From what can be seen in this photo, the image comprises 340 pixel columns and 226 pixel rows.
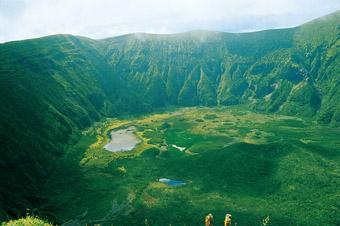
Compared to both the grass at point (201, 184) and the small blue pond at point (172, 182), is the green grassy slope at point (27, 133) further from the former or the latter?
the small blue pond at point (172, 182)

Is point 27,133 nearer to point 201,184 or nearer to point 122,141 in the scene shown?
point 122,141

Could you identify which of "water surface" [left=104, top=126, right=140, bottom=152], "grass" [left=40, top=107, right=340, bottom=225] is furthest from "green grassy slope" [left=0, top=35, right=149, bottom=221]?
"water surface" [left=104, top=126, right=140, bottom=152]

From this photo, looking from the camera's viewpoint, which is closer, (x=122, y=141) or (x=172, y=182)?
(x=172, y=182)

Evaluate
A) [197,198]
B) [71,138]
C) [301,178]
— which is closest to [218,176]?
[197,198]

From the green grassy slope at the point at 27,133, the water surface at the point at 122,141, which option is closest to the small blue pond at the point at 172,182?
the green grassy slope at the point at 27,133

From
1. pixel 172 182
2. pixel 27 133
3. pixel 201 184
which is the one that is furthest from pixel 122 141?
pixel 201 184

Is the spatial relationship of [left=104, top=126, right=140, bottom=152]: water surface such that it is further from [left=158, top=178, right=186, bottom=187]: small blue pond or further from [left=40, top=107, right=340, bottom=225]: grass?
[left=158, top=178, right=186, bottom=187]: small blue pond

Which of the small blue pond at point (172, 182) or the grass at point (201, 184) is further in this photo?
the small blue pond at point (172, 182)

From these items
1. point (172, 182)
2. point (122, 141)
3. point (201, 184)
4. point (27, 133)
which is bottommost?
point (122, 141)
